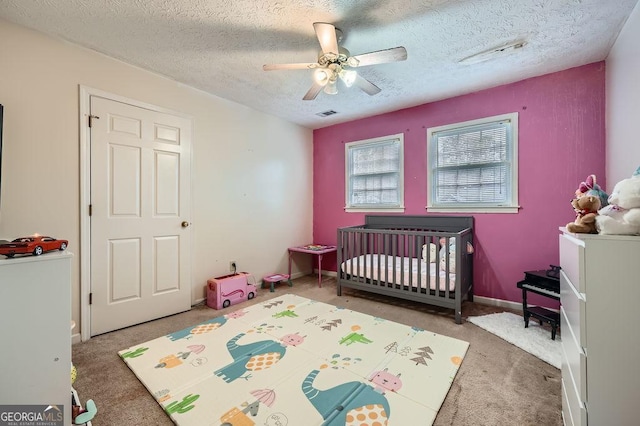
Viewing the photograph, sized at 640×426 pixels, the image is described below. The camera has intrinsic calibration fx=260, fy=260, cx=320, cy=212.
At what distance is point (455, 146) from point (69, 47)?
392 centimetres

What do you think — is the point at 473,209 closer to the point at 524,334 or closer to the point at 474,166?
the point at 474,166

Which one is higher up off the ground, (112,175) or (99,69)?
(99,69)

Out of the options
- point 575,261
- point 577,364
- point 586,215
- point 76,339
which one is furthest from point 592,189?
point 76,339

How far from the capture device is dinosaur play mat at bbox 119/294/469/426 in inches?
54.7

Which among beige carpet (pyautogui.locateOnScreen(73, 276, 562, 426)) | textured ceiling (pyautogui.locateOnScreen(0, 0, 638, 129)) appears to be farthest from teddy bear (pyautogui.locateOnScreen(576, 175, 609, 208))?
textured ceiling (pyautogui.locateOnScreen(0, 0, 638, 129))

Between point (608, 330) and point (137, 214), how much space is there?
3265 mm

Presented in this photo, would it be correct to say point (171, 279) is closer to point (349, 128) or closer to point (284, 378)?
point (284, 378)

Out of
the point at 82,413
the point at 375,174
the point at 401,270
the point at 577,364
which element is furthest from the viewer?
the point at 375,174

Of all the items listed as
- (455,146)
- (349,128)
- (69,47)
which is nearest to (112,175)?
(69,47)

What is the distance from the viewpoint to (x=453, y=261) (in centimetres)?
274

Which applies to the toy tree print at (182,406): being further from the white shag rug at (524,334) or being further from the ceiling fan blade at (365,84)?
the ceiling fan blade at (365,84)

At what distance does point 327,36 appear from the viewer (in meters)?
1.75

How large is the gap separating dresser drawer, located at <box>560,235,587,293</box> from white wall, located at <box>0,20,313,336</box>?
314cm

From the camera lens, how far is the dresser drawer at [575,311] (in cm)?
98
